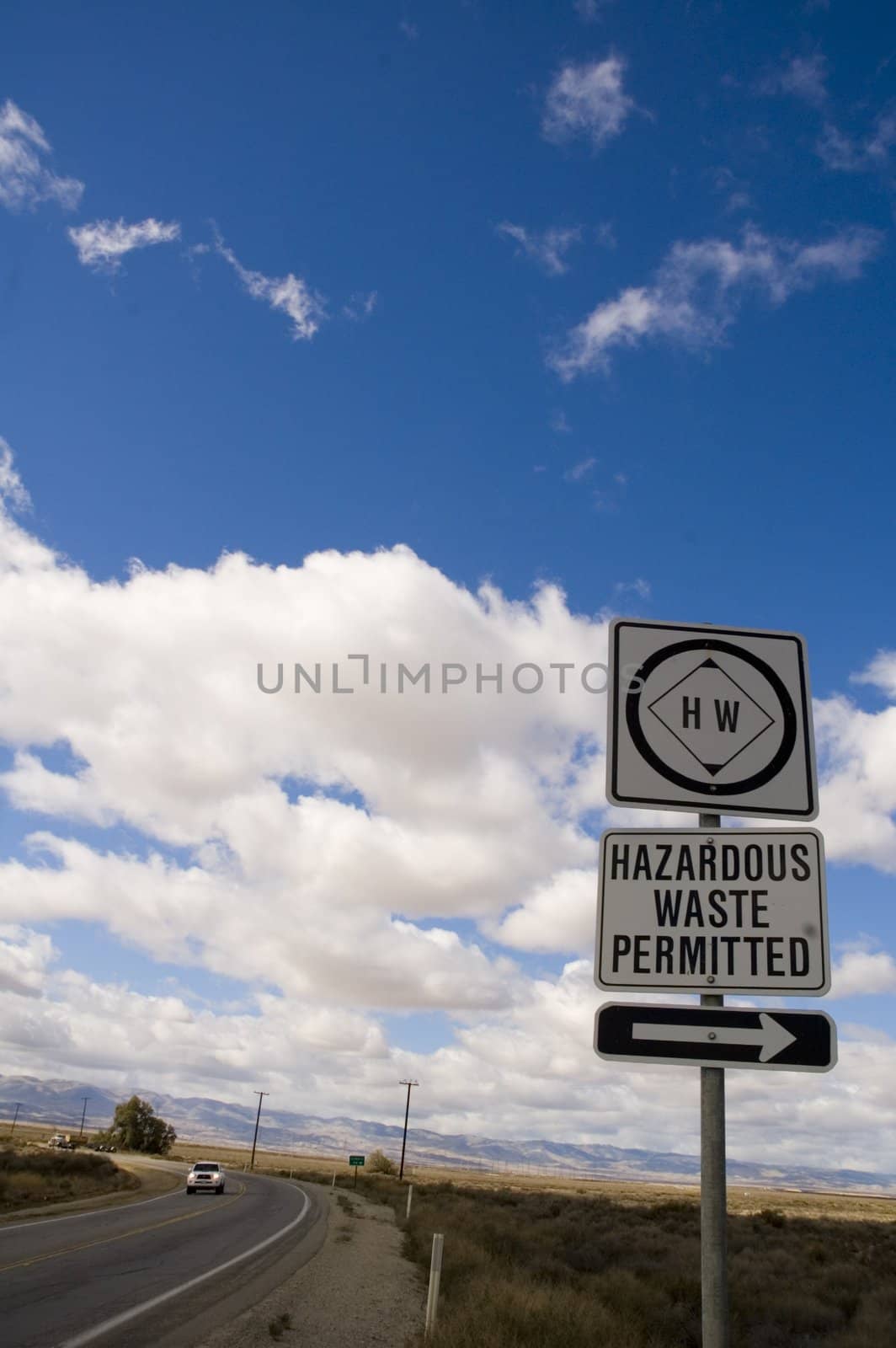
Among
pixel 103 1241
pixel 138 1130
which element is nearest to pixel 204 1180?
pixel 103 1241

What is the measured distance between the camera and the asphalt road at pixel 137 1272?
11.0 meters

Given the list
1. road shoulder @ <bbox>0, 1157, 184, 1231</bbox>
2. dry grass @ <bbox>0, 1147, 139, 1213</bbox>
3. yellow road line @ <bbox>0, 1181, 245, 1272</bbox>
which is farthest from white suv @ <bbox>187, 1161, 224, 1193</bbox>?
yellow road line @ <bbox>0, 1181, 245, 1272</bbox>

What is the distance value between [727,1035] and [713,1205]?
51 cm

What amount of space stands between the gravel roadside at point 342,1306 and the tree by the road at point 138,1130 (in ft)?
361

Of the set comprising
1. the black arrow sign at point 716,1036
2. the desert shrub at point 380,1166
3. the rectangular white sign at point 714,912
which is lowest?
the desert shrub at point 380,1166

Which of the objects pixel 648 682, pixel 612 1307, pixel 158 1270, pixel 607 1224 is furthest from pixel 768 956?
pixel 607 1224

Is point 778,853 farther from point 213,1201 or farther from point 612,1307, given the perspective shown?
point 213,1201

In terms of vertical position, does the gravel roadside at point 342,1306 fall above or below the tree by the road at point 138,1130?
above

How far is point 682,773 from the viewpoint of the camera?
360 centimetres

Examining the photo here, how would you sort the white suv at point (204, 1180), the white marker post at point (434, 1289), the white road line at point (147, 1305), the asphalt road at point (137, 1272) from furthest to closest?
1. the white suv at point (204, 1180)
2. the white marker post at point (434, 1289)
3. the asphalt road at point (137, 1272)
4. the white road line at point (147, 1305)

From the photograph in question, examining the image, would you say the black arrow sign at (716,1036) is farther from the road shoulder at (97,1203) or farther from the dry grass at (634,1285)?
the road shoulder at (97,1203)

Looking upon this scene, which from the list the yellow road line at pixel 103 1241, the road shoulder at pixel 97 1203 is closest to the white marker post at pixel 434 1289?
the yellow road line at pixel 103 1241

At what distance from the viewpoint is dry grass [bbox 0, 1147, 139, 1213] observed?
3488cm

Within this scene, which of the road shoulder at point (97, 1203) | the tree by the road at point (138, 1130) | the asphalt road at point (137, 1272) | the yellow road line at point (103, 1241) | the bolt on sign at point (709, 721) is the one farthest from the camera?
the tree by the road at point (138, 1130)
